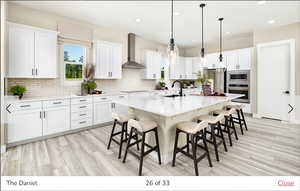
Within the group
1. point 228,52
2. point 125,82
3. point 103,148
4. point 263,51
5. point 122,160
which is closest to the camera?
point 122,160

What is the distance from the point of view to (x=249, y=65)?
15.9ft

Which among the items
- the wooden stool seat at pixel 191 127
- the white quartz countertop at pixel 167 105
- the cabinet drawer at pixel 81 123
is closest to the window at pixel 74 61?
the cabinet drawer at pixel 81 123

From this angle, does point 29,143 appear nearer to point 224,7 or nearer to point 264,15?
point 224,7

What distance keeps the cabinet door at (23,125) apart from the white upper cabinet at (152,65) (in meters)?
3.35

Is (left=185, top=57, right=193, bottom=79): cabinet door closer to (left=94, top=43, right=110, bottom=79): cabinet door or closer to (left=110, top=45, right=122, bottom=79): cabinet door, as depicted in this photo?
(left=110, top=45, right=122, bottom=79): cabinet door

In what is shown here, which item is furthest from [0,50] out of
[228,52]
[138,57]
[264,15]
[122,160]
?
[228,52]

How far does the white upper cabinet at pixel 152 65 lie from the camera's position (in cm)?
521

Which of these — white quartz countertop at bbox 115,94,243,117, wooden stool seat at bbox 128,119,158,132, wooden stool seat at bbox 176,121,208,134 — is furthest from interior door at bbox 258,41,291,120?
wooden stool seat at bbox 128,119,158,132

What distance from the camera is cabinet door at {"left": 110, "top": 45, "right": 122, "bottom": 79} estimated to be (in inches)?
169

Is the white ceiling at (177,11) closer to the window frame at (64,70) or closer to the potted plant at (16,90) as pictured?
the window frame at (64,70)

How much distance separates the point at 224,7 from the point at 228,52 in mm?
2585

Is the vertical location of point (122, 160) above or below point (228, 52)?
below

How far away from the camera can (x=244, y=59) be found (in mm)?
4941

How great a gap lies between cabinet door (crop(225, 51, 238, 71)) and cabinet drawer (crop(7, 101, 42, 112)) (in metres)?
5.70
